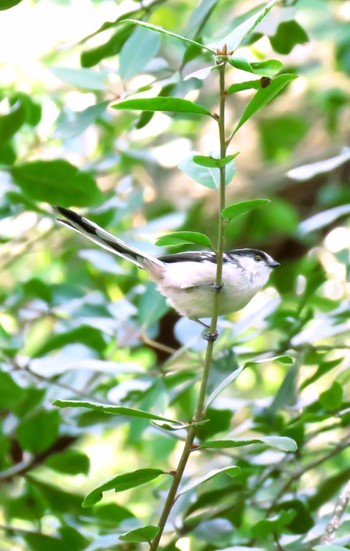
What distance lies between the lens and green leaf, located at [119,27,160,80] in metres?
2.58

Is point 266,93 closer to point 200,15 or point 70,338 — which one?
point 200,15

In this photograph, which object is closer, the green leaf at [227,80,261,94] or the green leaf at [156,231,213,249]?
the green leaf at [227,80,261,94]

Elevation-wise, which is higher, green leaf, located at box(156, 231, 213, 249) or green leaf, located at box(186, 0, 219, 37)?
green leaf, located at box(186, 0, 219, 37)

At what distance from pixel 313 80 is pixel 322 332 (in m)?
3.29

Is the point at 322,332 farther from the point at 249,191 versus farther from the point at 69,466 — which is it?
the point at 249,191

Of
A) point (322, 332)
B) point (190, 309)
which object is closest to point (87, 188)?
point (190, 309)

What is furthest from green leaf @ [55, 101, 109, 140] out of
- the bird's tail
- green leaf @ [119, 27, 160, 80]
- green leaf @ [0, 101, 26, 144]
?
the bird's tail

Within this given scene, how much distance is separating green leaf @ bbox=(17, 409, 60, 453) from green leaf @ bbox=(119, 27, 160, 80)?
1181 millimetres

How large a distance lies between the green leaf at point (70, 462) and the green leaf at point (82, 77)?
119cm

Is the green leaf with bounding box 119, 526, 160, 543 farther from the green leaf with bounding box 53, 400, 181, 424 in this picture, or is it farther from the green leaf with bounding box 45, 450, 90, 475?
the green leaf with bounding box 45, 450, 90, 475

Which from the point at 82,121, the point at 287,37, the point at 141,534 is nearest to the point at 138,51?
the point at 82,121

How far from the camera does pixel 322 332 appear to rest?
9.51ft

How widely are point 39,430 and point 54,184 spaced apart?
0.83 meters

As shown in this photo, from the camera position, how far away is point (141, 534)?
6.25 ft
